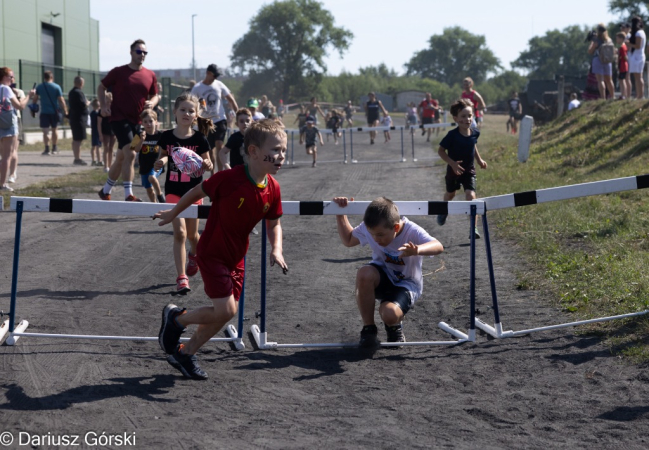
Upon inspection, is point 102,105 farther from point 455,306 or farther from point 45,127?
point 45,127

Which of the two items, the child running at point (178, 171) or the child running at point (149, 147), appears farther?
the child running at point (149, 147)

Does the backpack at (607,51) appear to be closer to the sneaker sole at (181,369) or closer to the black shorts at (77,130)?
the black shorts at (77,130)

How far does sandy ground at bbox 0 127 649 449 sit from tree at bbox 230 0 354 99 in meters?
109

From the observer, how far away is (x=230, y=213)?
5.07 metres

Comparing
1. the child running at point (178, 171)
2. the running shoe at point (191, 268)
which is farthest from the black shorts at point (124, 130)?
the running shoe at point (191, 268)

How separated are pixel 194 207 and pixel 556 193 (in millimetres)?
2736

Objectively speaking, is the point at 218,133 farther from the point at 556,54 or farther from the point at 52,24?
the point at 556,54

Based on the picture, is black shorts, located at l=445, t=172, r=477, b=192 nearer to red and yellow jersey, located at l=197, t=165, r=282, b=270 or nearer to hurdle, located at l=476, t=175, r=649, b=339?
hurdle, located at l=476, t=175, r=649, b=339

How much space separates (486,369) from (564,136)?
55.5 ft

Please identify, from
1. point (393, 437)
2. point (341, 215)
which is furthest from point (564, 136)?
point (393, 437)

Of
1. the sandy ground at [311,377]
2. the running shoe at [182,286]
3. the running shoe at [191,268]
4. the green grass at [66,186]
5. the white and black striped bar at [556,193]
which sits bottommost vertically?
the sandy ground at [311,377]

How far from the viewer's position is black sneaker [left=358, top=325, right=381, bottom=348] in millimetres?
5766

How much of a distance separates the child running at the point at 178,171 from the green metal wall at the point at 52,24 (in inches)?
1096

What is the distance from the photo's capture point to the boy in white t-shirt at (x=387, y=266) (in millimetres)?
5641
